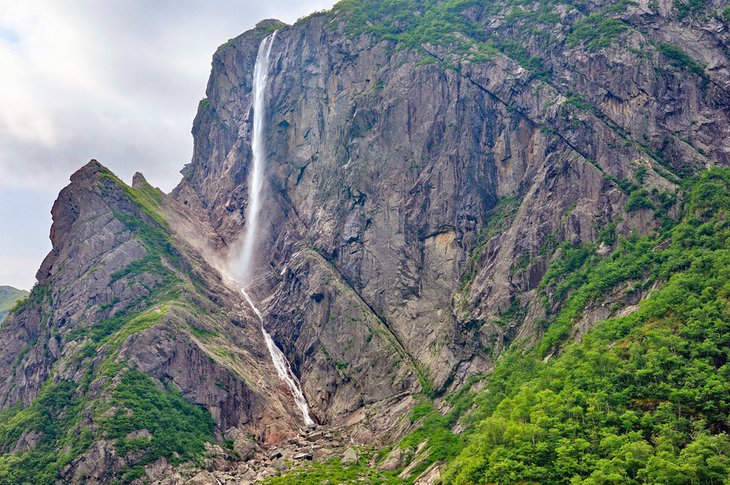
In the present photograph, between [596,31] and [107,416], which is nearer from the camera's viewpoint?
[107,416]

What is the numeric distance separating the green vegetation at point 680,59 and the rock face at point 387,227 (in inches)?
12.2

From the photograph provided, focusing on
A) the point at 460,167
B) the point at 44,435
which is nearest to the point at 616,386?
the point at 460,167

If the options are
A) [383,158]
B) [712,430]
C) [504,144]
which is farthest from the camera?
[383,158]

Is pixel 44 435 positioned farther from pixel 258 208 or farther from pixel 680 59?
pixel 680 59

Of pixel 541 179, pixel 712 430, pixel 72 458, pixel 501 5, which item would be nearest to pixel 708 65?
pixel 541 179

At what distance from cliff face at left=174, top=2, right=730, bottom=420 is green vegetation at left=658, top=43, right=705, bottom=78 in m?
0.40

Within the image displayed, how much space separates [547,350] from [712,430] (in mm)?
30051

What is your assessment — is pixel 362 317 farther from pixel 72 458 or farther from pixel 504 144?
pixel 72 458

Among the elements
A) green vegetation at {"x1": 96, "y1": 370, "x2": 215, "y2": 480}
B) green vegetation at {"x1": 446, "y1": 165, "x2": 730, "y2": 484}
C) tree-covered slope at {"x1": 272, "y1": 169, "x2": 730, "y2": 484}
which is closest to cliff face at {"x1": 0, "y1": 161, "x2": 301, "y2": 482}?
green vegetation at {"x1": 96, "y1": 370, "x2": 215, "y2": 480}

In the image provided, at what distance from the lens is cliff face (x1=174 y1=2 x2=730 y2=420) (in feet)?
366

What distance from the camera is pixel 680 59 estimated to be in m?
117

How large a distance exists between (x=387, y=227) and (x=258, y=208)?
4430cm

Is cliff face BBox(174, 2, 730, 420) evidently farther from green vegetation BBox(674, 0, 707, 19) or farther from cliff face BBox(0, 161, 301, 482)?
cliff face BBox(0, 161, 301, 482)

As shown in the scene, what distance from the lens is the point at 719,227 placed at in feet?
303
